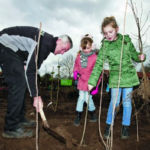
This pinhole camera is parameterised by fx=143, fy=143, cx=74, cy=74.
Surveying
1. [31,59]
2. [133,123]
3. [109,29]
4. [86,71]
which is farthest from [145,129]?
[31,59]

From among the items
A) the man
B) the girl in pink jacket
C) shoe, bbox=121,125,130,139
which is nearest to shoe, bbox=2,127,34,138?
the man

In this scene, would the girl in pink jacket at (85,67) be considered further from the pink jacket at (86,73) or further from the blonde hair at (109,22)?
the blonde hair at (109,22)

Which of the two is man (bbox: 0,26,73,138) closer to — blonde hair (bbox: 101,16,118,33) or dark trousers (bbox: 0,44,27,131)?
dark trousers (bbox: 0,44,27,131)

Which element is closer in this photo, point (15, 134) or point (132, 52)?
point (15, 134)

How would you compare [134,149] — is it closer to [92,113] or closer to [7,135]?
[92,113]

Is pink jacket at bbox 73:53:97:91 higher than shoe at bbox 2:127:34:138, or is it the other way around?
pink jacket at bbox 73:53:97:91

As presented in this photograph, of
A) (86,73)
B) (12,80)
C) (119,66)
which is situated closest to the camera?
(12,80)

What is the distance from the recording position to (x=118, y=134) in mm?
1995

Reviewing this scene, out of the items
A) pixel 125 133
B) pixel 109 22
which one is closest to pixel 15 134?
pixel 125 133

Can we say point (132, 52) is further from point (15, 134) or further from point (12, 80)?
point (15, 134)

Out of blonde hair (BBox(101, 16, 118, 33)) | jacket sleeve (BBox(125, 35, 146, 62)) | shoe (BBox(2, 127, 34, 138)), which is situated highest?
blonde hair (BBox(101, 16, 118, 33))

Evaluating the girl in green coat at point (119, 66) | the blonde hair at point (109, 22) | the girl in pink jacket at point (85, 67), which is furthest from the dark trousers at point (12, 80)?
the blonde hair at point (109, 22)

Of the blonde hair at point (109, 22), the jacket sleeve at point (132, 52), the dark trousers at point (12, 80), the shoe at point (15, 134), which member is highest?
the blonde hair at point (109, 22)

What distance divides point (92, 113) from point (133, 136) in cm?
85
